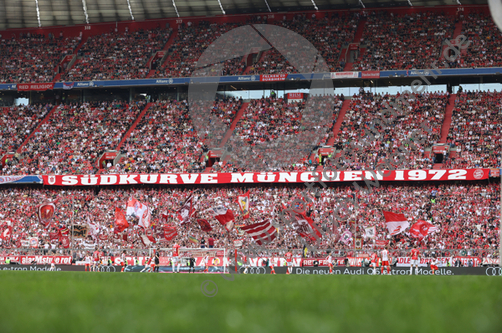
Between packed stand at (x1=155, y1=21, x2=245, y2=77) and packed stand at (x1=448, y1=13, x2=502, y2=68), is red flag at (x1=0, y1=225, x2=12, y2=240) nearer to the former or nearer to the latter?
packed stand at (x1=155, y1=21, x2=245, y2=77)

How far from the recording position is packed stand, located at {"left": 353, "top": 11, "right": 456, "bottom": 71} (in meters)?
45.6

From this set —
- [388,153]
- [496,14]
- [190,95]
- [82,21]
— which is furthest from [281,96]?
[496,14]

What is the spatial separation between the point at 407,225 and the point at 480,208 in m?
5.65

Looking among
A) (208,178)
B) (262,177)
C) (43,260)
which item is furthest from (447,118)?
(43,260)

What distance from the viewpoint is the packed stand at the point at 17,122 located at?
49.6 m

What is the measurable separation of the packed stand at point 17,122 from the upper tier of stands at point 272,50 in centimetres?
297

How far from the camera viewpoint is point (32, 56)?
56031mm

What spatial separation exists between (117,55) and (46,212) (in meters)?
19.7

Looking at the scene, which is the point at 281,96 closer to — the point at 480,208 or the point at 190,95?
the point at 190,95

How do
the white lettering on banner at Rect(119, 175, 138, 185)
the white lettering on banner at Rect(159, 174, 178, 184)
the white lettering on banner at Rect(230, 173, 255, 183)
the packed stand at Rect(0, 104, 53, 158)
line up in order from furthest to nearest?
the packed stand at Rect(0, 104, 53, 158)
the white lettering on banner at Rect(119, 175, 138, 185)
the white lettering on banner at Rect(159, 174, 178, 184)
the white lettering on banner at Rect(230, 173, 255, 183)

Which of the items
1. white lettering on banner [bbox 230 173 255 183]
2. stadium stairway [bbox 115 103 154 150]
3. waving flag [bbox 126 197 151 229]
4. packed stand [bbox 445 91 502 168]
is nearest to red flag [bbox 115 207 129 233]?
waving flag [bbox 126 197 151 229]

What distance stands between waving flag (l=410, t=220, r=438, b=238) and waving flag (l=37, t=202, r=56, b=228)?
1059 inches

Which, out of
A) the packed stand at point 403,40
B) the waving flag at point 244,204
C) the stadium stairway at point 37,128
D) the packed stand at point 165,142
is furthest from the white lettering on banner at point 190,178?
the stadium stairway at point 37,128

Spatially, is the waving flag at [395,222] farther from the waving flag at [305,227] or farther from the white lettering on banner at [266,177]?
the white lettering on banner at [266,177]
